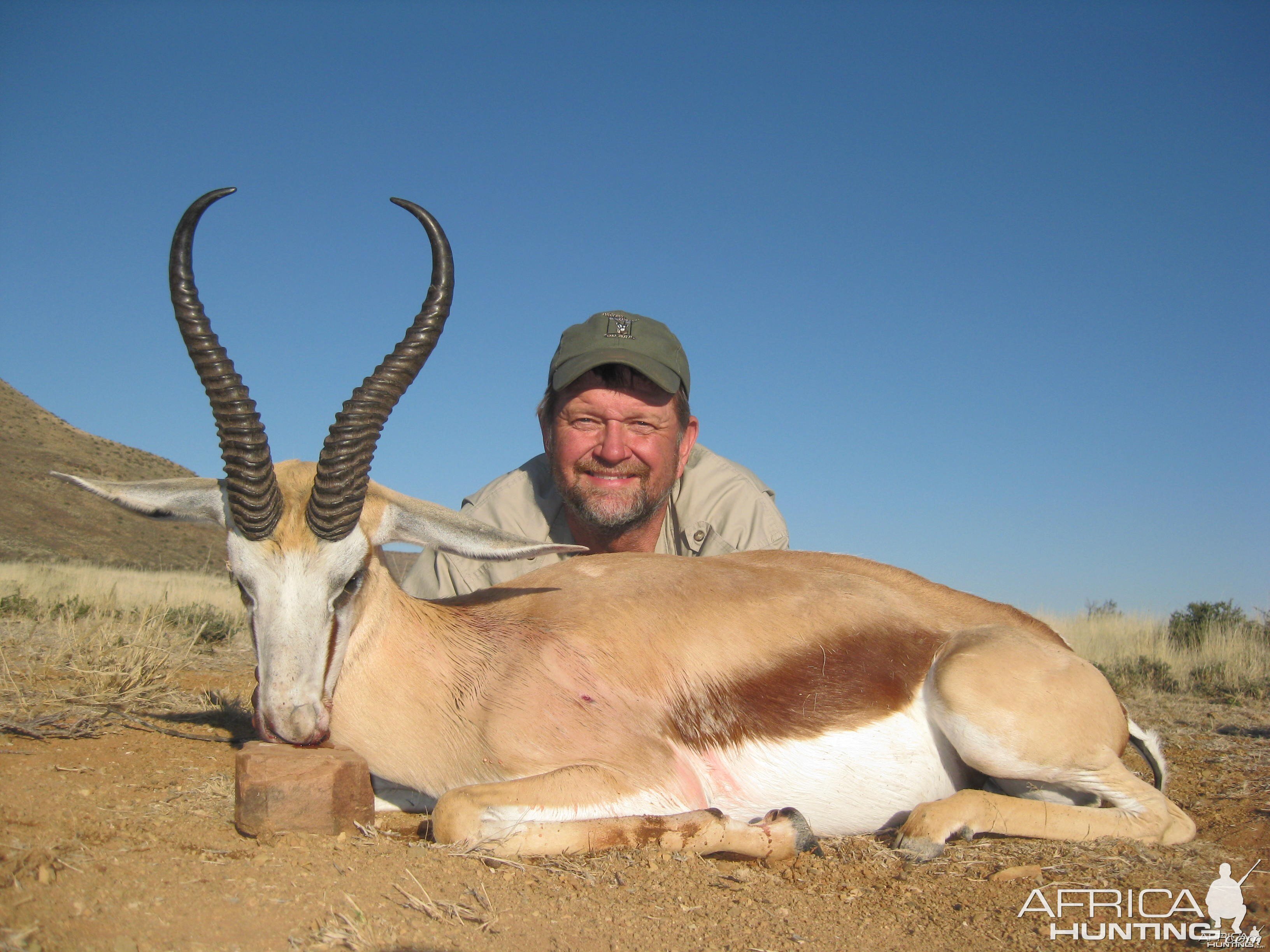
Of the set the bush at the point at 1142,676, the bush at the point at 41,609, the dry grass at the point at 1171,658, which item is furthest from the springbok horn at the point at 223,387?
the bush at the point at 1142,676

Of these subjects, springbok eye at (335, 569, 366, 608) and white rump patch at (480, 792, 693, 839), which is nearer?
white rump patch at (480, 792, 693, 839)

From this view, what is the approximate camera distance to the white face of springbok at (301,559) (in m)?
3.64

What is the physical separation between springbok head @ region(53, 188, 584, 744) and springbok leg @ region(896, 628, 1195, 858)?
76.7 inches

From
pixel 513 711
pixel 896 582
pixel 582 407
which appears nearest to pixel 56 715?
pixel 513 711

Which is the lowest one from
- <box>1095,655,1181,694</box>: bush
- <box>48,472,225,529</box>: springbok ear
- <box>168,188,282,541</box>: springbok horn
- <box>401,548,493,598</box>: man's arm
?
<box>1095,655,1181,694</box>: bush

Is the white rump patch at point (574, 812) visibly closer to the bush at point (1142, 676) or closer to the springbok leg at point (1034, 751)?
the springbok leg at point (1034, 751)

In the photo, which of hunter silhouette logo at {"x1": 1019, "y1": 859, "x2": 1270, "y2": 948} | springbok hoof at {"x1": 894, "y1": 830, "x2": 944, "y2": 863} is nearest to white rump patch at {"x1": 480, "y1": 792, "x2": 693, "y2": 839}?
springbok hoof at {"x1": 894, "y1": 830, "x2": 944, "y2": 863}

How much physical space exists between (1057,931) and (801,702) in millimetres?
1417

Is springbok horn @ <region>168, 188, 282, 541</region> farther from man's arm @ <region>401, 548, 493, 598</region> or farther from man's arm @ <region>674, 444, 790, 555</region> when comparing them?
man's arm @ <region>674, 444, 790, 555</region>

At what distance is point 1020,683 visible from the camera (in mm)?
4184

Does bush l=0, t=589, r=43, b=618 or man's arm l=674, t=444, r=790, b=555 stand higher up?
man's arm l=674, t=444, r=790, b=555

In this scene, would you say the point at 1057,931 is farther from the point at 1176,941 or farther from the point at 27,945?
the point at 27,945

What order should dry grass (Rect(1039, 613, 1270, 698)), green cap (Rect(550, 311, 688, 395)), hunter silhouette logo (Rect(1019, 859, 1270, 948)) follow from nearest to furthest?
1. hunter silhouette logo (Rect(1019, 859, 1270, 948))
2. green cap (Rect(550, 311, 688, 395))
3. dry grass (Rect(1039, 613, 1270, 698))

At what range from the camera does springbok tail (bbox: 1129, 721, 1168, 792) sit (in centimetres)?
466
